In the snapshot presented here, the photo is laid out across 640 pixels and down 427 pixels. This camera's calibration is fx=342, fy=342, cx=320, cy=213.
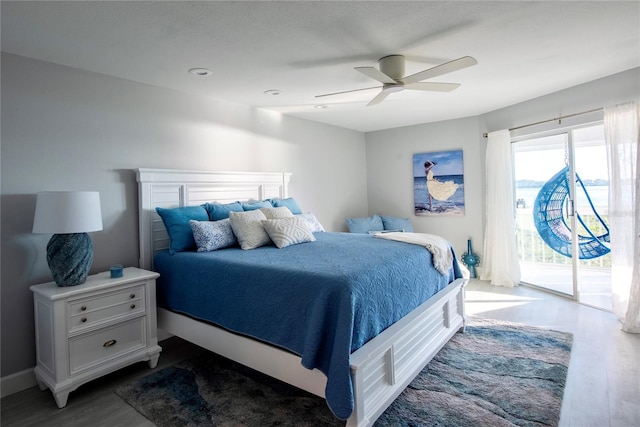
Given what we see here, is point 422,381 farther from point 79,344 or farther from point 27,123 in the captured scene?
point 27,123

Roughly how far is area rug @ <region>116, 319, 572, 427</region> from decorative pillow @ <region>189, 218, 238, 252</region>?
35.7 inches

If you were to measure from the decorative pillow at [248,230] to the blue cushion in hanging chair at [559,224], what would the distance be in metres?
3.50

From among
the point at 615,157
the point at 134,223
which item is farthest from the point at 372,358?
the point at 615,157

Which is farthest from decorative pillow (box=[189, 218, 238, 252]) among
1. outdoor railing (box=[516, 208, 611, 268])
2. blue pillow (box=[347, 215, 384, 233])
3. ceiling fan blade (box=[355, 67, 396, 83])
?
outdoor railing (box=[516, 208, 611, 268])

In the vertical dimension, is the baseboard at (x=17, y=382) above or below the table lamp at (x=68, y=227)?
below

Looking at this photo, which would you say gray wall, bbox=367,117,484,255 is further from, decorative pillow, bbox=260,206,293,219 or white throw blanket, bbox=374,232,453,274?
decorative pillow, bbox=260,206,293,219

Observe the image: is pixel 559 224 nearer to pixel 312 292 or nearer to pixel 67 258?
pixel 312 292

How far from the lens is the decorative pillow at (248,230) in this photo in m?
2.87

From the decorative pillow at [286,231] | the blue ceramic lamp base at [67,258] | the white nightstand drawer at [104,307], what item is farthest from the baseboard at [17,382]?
the decorative pillow at [286,231]

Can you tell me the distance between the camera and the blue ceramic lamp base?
2260mm

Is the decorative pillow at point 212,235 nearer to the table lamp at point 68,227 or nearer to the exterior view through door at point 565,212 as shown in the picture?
the table lamp at point 68,227

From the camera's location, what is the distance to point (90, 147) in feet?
8.95

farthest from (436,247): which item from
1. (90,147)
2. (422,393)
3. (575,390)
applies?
(90,147)

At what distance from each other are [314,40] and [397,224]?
11.6 ft
